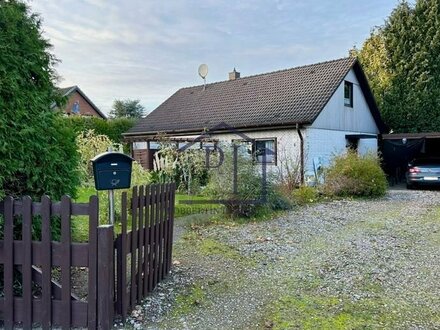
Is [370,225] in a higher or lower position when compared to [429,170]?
lower

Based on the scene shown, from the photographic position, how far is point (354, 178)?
41.9 feet

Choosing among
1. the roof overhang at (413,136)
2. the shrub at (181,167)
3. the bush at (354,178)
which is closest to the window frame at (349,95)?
the roof overhang at (413,136)

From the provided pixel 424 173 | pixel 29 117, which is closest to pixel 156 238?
pixel 29 117

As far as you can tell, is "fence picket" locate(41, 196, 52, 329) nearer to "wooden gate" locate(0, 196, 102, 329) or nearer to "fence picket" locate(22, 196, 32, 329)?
"wooden gate" locate(0, 196, 102, 329)

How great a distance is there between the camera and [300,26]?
53.6 ft

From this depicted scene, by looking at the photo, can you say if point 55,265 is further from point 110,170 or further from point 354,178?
point 354,178

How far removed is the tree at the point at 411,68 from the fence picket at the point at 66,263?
22226 mm

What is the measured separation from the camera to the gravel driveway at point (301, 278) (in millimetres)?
3664

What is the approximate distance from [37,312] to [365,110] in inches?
770

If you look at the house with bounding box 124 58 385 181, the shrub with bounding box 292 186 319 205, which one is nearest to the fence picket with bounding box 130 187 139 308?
the shrub with bounding box 292 186 319 205

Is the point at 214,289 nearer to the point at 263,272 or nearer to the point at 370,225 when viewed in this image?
the point at 263,272

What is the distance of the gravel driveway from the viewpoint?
12.0ft

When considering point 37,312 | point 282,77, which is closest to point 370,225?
point 37,312

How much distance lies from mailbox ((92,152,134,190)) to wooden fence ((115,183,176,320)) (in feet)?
1.33
